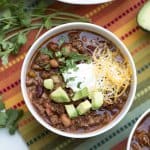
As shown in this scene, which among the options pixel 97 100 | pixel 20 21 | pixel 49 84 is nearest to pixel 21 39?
pixel 20 21

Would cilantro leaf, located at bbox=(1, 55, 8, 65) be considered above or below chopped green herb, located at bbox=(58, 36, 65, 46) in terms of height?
above

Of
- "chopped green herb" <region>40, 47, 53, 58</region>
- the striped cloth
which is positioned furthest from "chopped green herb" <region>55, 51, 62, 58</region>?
the striped cloth

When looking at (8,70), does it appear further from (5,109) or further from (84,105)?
(84,105)

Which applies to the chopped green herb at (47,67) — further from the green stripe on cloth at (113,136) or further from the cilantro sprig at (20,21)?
the green stripe on cloth at (113,136)

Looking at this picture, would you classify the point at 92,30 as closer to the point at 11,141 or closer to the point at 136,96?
the point at 136,96

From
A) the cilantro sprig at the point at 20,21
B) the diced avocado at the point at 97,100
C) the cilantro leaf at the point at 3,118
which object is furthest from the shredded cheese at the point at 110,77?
the cilantro leaf at the point at 3,118

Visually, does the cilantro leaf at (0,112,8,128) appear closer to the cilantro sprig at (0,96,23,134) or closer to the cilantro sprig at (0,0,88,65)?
the cilantro sprig at (0,96,23,134)

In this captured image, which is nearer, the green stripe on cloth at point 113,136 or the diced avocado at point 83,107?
the diced avocado at point 83,107
